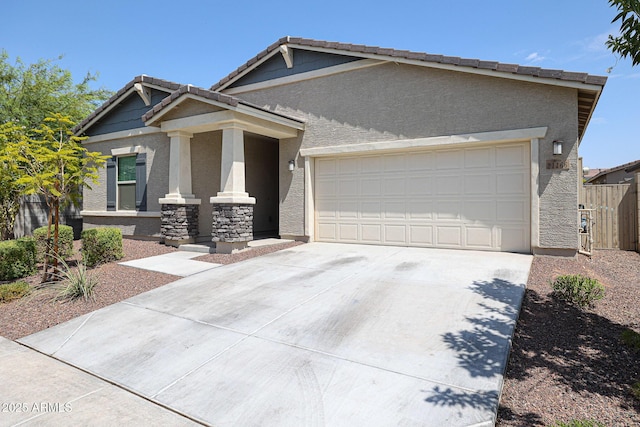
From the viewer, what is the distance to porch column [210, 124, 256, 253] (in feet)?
29.0

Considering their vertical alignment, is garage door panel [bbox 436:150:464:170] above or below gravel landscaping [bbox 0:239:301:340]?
above

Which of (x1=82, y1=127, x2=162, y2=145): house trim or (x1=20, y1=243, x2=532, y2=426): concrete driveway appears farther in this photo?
(x1=82, y1=127, x2=162, y2=145): house trim

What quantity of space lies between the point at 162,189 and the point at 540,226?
34.5ft

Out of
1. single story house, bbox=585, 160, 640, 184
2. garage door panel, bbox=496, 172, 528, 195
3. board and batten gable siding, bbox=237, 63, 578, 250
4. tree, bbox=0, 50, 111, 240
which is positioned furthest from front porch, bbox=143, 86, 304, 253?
single story house, bbox=585, 160, 640, 184

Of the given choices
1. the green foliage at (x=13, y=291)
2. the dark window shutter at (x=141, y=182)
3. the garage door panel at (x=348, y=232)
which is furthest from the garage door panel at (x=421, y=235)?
the dark window shutter at (x=141, y=182)

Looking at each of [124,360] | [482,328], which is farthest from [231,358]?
[482,328]

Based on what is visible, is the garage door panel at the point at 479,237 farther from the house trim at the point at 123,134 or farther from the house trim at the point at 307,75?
the house trim at the point at 123,134

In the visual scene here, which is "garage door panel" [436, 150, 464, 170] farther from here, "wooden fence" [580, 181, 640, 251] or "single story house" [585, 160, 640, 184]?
"single story house" [585, 160, 640, 184]

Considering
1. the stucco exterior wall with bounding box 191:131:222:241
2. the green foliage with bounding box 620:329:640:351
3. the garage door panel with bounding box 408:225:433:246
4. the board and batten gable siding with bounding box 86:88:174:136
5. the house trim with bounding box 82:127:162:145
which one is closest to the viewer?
the green foliage with bounding box 620:329:640:351

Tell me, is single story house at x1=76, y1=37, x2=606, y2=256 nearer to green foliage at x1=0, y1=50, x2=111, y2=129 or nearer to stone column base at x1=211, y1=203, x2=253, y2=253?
stone column base at x1=211, y1=203, x2=253, y2=253

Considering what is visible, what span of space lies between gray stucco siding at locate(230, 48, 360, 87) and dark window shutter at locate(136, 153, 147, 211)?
394 centimetres

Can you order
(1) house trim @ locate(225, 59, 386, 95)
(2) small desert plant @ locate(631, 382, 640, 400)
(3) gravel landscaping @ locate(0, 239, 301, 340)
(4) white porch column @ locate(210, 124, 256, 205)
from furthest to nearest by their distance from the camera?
(1) house trim @ locate(225, 59, 386, 95) < (4) white porch column @ locate(210, 124, 256, 205) < (3) gravel landscaping @ locate(0, 239, 301, 340) < (2) small desert plant @ locate(631, 382, 640, 400)

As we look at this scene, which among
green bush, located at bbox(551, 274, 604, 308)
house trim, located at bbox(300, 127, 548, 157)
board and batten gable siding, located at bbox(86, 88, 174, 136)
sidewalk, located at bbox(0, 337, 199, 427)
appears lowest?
sidewalk, located at bbox(0, 337, 199, 427)

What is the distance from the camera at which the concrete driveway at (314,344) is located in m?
2.95
